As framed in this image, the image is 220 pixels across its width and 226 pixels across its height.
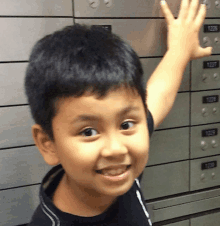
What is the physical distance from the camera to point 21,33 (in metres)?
1.14

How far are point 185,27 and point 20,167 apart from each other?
1008mm

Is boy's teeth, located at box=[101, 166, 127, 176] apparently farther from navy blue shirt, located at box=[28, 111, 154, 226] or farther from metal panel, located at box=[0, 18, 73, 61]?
metal panel, located at box=[0, 18, 73, 61]

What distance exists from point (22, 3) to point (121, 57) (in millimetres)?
659

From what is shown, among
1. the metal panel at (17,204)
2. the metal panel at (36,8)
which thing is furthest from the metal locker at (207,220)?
the metal panel at (36,8)

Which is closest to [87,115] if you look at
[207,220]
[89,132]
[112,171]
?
[89,132]

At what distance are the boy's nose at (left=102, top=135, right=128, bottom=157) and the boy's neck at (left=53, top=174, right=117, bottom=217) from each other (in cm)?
23

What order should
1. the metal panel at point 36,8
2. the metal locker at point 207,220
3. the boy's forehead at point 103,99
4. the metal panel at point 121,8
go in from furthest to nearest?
the metal locker at point 207,220
the metal panel at point 121,8
the metal panel at point 36,8
the boy's forehead at point 103,99

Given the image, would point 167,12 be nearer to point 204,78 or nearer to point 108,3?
point 108,3

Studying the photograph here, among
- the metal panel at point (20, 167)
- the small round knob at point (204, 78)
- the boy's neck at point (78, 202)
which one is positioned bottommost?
the metal panel at point (20, 167)

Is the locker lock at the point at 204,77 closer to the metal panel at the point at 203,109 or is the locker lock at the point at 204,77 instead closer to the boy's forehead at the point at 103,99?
the metal panel at the point at 203,109

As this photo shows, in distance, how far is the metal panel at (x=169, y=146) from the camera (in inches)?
58.8

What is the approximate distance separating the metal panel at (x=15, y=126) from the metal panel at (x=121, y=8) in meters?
0.50

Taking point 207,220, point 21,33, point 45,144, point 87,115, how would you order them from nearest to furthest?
point 87,115 → point 45,144 → point 21,33 → point 207,220

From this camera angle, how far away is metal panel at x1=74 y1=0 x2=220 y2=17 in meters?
1.21
